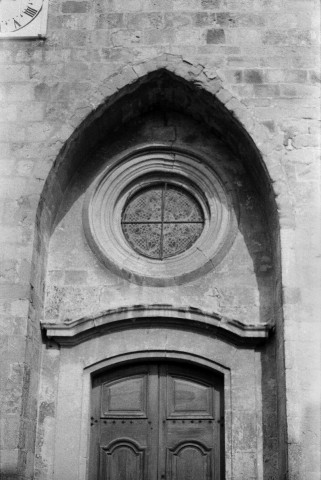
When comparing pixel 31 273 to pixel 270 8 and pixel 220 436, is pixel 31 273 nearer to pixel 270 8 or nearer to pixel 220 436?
pixel 220 436

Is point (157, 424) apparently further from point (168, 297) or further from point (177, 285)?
point (177, 285)

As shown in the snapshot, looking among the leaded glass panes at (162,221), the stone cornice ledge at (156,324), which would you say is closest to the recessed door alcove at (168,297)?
the stone cornice ledge at (156,324)

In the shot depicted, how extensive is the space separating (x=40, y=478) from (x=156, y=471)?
3.31ft

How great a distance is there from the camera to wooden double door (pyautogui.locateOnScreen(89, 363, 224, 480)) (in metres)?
7.19

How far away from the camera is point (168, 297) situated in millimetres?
7516

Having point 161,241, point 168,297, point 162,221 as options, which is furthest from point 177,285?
point 162,221

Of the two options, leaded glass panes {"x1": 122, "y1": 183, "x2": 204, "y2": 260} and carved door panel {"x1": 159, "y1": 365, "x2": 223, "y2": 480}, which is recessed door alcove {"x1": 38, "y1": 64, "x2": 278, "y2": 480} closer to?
carved door panel {"x1": 159, "y1": 365, "x2": 223, "y2": 480}

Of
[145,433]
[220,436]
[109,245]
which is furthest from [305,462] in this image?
[109,245]

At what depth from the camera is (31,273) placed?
23.4 feet

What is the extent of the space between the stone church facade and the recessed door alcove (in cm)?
1

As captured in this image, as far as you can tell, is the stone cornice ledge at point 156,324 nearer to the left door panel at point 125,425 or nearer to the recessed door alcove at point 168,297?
the recessed door alcove at point 168,297

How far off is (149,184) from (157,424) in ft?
7.68

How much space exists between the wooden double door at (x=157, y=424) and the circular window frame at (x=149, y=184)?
0.90 metres

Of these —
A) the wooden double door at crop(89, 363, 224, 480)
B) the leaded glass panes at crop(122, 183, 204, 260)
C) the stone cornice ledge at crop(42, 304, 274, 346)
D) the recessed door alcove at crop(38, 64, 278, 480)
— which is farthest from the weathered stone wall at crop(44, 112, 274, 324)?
the wooden double door at crop(89, 363, 224, 480)
